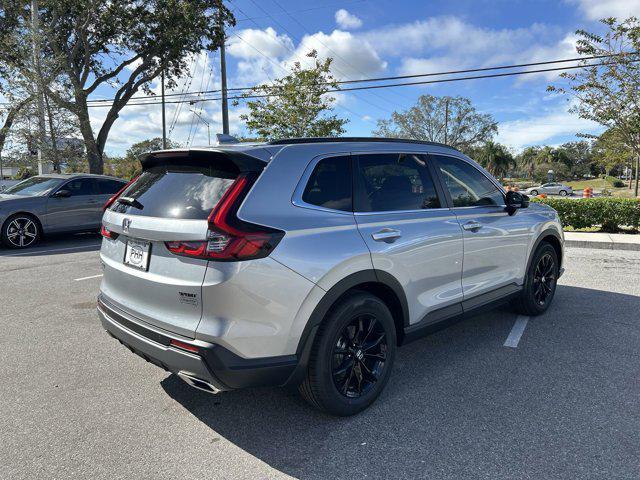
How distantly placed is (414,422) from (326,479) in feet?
2.54

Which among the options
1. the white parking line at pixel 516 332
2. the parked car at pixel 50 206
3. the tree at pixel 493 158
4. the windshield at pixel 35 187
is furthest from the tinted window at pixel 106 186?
the tree at pixel 493 158

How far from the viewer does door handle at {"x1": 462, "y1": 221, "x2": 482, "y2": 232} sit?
3.65 meters

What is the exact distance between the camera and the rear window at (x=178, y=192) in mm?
2508

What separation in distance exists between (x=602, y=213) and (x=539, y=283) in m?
7.84

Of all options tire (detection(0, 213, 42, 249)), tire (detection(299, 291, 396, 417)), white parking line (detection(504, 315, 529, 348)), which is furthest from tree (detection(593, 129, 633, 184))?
tire (detection(0, 213, 42, 249))

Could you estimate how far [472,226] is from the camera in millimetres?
3713

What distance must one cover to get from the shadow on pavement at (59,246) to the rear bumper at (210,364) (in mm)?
7584

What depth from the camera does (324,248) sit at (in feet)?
8.51

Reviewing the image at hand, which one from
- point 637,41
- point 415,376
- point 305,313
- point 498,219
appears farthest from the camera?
point 637,41

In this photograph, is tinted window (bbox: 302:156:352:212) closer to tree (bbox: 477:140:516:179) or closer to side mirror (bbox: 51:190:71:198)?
side mirror (bbox: 51:190:71:198)

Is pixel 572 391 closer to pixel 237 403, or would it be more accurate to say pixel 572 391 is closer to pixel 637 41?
pixel 237 403

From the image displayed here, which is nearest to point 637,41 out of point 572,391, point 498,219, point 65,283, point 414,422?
point 498,219

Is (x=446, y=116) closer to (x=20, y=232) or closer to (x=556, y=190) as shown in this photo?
(x=556, y=190)

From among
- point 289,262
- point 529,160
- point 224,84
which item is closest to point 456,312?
point 289,262
